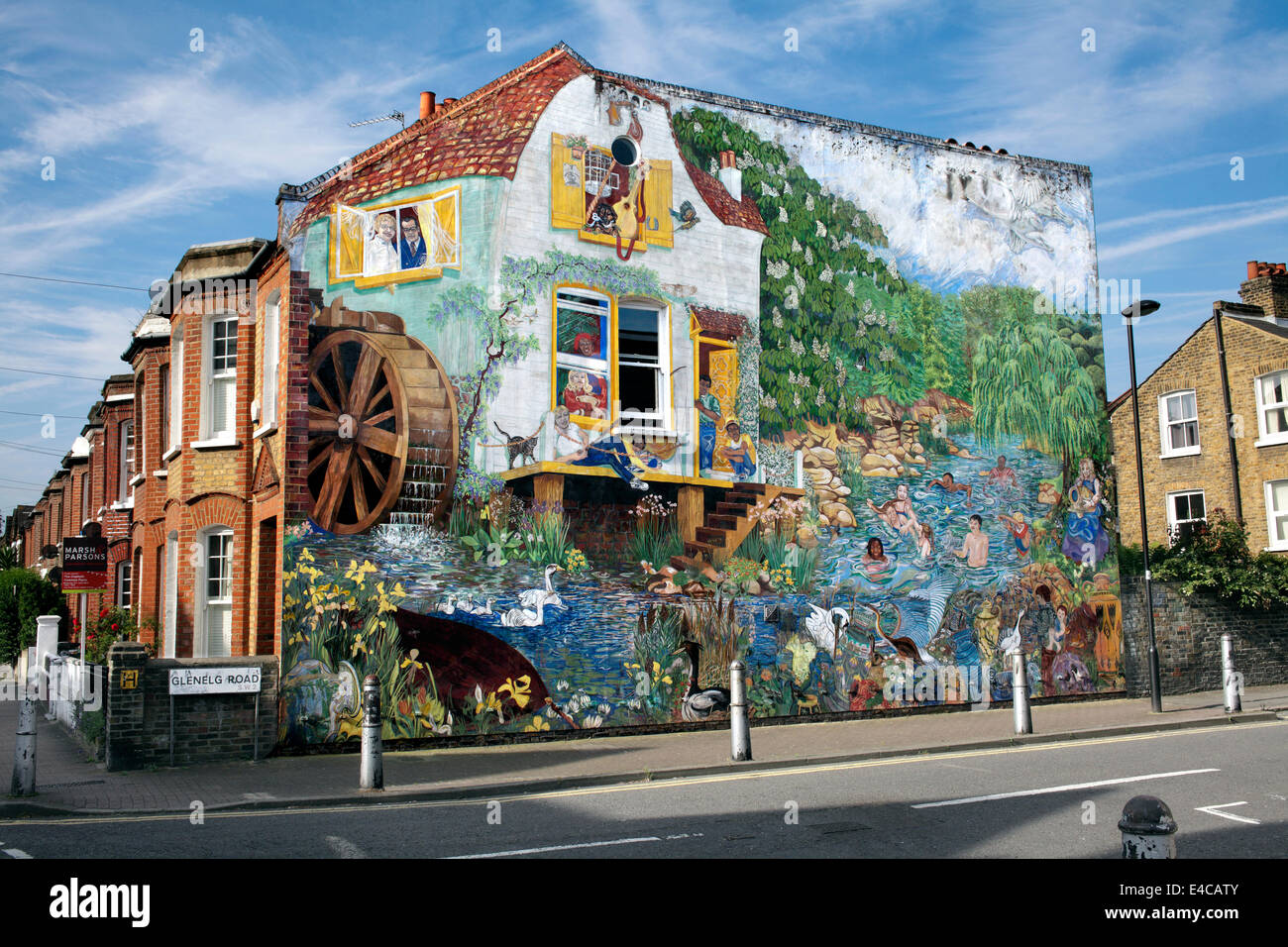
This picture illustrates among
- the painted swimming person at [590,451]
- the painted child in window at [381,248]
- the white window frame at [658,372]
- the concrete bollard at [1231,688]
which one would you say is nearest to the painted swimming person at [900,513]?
the white window frame at [658,372]

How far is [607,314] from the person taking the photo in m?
17.2

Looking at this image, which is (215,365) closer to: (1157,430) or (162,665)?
(162,665)

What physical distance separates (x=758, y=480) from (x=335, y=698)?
738 centimetres

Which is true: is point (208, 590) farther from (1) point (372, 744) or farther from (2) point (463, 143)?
(2) point (463, 143)

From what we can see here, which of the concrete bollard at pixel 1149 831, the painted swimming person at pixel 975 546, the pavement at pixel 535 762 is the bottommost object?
the pavement at pixel 535 762

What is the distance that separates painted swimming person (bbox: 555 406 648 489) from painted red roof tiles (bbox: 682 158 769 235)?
4409 millimetres

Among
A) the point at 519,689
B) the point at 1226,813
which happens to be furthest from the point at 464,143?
the point at 1226,813

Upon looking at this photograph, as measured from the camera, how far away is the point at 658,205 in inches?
697

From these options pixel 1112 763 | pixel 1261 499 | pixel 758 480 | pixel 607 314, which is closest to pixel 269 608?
pixel 607 314

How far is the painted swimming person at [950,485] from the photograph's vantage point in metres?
19.8

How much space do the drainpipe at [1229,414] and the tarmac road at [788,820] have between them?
57.0 ft

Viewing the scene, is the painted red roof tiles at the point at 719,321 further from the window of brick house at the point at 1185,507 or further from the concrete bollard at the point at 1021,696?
the window of brick house at the point at 1185,507

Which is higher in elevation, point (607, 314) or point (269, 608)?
point (607, 314)
